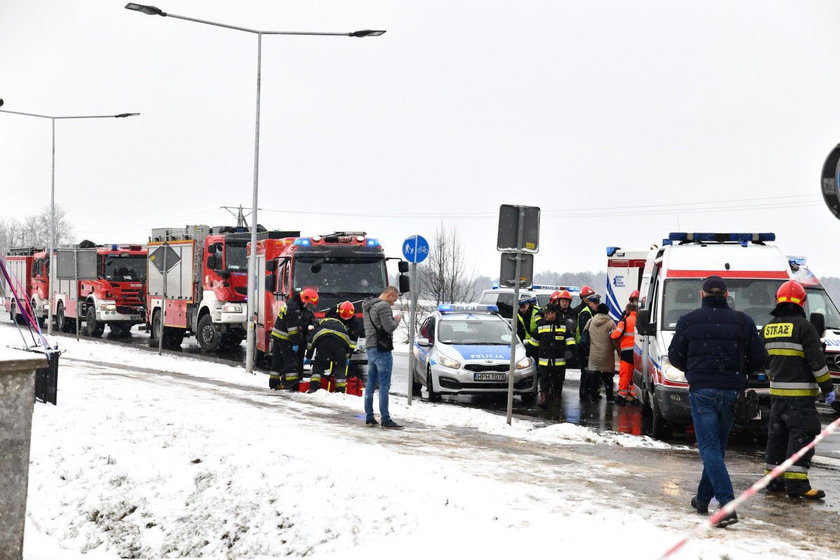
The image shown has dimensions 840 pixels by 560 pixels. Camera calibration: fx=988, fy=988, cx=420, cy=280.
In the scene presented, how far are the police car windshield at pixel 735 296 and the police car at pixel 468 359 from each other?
377 cm

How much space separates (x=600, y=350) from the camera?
1714cm

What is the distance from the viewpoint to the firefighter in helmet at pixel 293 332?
16.0 m

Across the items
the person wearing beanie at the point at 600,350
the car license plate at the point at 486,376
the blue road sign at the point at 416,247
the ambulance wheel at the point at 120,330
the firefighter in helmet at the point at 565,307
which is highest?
the blue road sign at the point at 416,247

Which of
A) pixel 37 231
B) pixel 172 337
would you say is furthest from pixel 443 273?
pixel 37 231

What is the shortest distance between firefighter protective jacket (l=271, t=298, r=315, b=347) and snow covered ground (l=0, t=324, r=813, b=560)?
423 cm

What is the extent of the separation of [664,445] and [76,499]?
690cm

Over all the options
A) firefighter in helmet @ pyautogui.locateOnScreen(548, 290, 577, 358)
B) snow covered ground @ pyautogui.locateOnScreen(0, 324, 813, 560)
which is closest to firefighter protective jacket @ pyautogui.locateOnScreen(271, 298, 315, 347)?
snow covered ground @ pyautogui.locateOnScreen(0, 324, 813, 560)

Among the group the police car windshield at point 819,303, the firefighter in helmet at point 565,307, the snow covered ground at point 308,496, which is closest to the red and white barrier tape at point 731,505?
the snow covered ground at point 308,496

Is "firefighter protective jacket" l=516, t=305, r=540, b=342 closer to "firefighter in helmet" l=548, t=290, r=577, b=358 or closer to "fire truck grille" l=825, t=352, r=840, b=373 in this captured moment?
"firefighter in helmet" l=548, t=290, r=577, b=358

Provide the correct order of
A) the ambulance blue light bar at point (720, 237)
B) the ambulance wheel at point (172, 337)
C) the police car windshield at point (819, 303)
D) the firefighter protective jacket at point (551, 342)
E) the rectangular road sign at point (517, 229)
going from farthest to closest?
the ambulance wheel at point (172, 337), the police car windshield at point (819, 303), the firefighter protective jacket at point (551, 342), the ambulance blue light bar at point (720, 237), the rectangular road sign at point (517, 229)

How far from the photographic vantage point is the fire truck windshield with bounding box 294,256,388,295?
1998 centimetres

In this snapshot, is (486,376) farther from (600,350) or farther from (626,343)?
(626,343)

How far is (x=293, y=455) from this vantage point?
876 cm

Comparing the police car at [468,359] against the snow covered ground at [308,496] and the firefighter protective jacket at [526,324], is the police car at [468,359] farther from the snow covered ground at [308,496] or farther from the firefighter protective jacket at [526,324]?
the snow covered ground at [308,496]
